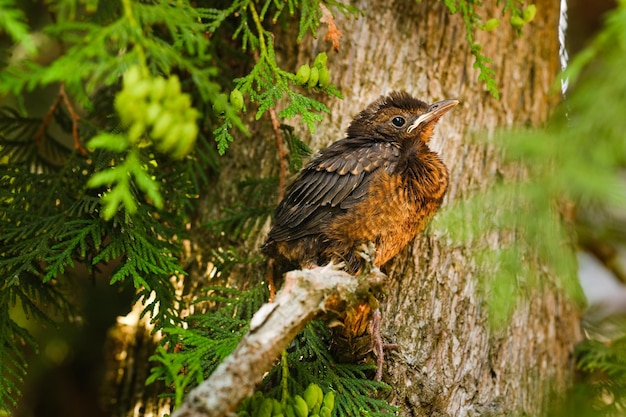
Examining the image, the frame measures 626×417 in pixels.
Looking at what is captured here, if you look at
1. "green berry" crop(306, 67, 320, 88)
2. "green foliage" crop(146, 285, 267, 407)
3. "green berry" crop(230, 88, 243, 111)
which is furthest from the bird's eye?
"green foliage" crop(146, 285, 267, 407)

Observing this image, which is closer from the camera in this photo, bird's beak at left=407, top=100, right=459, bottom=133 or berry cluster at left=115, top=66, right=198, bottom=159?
berry cluster at left=115, top=66, right=198, bottom=159

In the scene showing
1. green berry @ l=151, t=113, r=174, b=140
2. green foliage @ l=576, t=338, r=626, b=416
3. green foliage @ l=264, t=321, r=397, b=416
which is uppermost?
green berry @ l=151, t=113, r=174, b=140

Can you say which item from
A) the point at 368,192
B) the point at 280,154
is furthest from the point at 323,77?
the point at 280,154

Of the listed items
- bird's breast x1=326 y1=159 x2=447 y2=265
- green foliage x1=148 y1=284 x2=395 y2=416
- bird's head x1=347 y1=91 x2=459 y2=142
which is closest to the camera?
green foliage x1=148 y1=284 x2=395 y2=416

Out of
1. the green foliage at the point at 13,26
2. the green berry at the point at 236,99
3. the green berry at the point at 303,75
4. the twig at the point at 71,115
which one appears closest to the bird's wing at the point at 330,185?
the green berry at the point at 303,75

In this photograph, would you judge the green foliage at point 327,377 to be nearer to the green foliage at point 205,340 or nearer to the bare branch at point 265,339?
the green foliage at point 205,340

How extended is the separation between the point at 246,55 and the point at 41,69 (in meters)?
1.52

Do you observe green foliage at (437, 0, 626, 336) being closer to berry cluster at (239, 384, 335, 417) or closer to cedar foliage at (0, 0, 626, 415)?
cedar foliage at (0, 0, 626, 415)

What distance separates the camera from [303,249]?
290 cm

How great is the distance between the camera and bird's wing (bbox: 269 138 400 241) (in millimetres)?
2852

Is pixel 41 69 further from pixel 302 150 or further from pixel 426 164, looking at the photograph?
pixel 426 164

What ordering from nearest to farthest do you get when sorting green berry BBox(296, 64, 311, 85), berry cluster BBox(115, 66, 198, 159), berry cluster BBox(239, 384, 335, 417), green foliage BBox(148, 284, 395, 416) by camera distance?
1. berry cluster BBox(115, 66, 198, 159)
2. berry cluster BBox(239, 384, 335, 417)
3. green foliage BBox(148, 284, 395, 416)
4. green berry BBox(296, 64, 311, 85)

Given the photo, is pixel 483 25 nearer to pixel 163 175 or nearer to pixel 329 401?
pixel 163 175

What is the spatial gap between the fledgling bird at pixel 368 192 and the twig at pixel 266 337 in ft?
1.91
